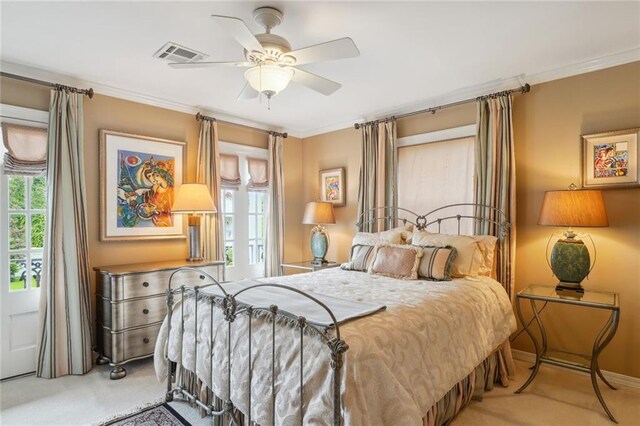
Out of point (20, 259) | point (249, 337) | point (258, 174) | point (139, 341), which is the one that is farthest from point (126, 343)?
point (258, 174)

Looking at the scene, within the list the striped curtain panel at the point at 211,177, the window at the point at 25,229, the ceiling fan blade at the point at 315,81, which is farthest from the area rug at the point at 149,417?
the ceiling fan blade at the point at 315,81

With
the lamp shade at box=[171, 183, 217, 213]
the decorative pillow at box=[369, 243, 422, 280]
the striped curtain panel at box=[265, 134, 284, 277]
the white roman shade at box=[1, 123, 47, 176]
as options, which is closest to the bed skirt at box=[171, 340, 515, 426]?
the decorative pillow at box=[369, 243, 422, 280]

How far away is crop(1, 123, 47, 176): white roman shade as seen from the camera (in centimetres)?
305

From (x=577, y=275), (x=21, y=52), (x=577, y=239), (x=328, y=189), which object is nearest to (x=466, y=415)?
(x=577, y=275)

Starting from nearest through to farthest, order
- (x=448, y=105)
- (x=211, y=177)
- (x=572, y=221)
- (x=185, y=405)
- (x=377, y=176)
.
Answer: (x=185, y=405), (x=572, y=221), (x=448, y=105), (x=211, y=177), (x=377, y=176)

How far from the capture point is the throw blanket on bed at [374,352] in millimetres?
1555

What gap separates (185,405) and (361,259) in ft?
6.23

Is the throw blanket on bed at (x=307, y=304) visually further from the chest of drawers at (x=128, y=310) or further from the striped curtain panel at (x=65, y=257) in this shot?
the striped curtain panel at (x=65, y=257)

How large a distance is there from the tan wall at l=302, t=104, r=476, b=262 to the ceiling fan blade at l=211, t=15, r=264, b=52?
2.52m

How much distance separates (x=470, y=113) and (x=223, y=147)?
293cm

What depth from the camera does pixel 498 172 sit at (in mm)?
3432

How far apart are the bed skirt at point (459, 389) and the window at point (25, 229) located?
1.83 m

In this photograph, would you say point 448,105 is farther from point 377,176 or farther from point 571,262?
point 571,262

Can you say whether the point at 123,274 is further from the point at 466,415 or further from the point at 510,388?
the point at 510,388
